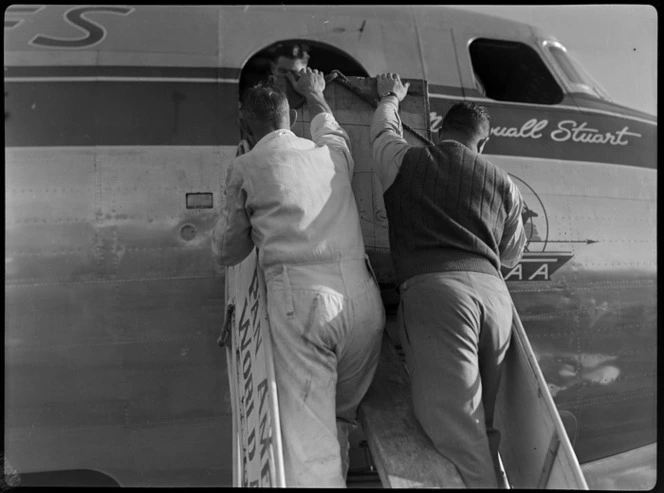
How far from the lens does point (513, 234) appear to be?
11.7 feet

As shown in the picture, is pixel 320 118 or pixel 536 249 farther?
pixel 536 249

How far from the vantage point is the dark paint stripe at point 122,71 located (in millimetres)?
5312

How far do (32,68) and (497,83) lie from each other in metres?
4.24

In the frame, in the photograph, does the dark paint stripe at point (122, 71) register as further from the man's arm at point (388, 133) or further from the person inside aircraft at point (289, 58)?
the man's arm at point (388, 133)

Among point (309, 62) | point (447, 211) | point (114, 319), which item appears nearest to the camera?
point (447, 211)

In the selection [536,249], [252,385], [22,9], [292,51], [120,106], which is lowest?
[536,249]

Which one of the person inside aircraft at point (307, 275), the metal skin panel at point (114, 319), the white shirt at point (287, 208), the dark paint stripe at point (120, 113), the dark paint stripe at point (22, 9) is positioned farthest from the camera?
the dark paint stripe at point (22, 9)

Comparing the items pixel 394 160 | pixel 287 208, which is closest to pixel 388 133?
pixel 394 160

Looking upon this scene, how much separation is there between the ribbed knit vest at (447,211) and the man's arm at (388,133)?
0.06 meters

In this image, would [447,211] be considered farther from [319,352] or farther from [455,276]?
[319,352]

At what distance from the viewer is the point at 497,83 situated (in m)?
7.21

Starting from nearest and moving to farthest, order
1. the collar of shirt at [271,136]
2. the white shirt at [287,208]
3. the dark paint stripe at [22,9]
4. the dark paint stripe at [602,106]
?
the white shirt at [287,208] < the collar of shirt at [271,136] < the dark paint stripe at [22,9] < the dark paint stripe at [602,106]

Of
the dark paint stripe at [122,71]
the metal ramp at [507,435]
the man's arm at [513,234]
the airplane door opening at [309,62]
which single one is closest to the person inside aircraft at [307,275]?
the metal ramp at [507,435]

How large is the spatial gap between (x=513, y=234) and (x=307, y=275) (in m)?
1.08
